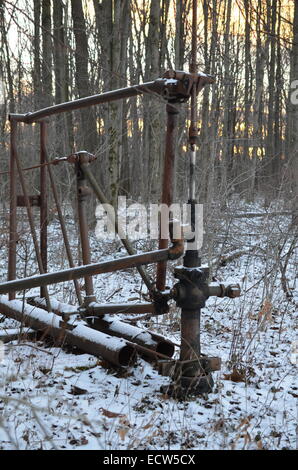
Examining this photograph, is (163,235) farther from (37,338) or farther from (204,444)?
(37,338)

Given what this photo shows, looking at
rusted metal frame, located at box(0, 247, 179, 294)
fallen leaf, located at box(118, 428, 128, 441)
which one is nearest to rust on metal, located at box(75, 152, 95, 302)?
rusted metal frame, located at box(0, 247, 179, 294)

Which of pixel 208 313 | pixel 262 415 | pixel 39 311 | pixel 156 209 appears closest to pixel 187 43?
pixel 156 209

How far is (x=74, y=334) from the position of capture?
3.71 meters

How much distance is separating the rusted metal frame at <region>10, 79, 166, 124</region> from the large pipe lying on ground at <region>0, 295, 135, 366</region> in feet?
5.00

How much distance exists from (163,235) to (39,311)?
1436 mm

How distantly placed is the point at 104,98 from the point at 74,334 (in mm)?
1665

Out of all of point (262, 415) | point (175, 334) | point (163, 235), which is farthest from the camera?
point (175, 334)

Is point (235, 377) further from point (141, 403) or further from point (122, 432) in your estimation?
point (122, 432)

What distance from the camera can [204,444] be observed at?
2.64 m

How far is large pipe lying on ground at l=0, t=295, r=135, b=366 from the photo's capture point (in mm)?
3408

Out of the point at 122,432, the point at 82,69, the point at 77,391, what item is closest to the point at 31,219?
the point at 77,391

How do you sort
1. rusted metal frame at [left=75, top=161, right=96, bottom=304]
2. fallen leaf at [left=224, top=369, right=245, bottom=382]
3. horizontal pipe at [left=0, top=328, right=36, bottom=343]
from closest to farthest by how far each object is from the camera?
fallen leaf at [left=224, top=369, right=245, bottom=382]
rusted metal frame at [left=75, top=161, right=96, bottom=304]
horizontal pipe at [left=0, top=328, right=36, bottom=343]

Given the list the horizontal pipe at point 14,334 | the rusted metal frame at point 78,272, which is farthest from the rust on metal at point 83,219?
the rusted metal frame at point 78,272

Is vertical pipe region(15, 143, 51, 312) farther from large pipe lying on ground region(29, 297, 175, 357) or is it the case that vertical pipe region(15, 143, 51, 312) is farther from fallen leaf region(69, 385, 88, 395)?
fallen leaf region(69, 385, 88, 395)
